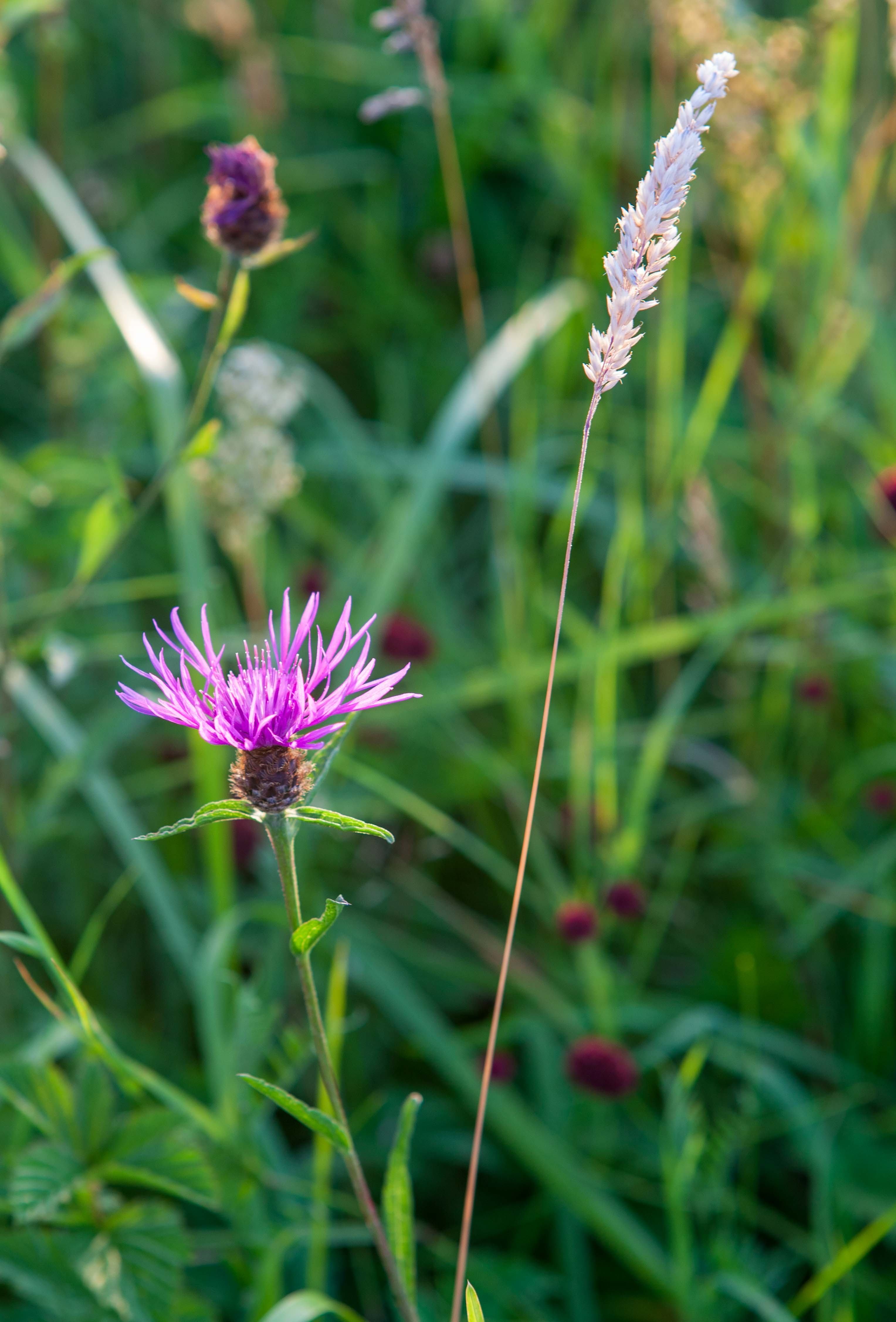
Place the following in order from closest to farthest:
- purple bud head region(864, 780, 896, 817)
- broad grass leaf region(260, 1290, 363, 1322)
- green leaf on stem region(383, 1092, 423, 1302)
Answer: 1. green leaf on stem region(383, 1092, 423, 1302)
2. broad grass leaf region(260, 1290, 363, 1322)
3. purple bud head region(864, 780, 896, 817)

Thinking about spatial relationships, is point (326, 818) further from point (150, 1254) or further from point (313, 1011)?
point (150, 1254)

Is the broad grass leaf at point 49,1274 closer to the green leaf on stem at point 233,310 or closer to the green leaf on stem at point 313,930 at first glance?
the green leaf on stem at point 313,930

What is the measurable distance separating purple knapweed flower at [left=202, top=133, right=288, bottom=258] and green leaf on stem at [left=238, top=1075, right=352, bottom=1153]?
0.71 meters

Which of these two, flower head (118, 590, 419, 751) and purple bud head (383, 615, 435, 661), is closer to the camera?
flower head (118, 590, 419, 751)

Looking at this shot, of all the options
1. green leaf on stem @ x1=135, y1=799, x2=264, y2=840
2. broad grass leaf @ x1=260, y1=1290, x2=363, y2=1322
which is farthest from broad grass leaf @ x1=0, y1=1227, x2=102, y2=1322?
green leaf on stem @ x1=135, y1=799, x2=264, y2=840

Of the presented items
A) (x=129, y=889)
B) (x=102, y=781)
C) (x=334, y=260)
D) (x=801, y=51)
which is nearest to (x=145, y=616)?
(x=129, y=889)

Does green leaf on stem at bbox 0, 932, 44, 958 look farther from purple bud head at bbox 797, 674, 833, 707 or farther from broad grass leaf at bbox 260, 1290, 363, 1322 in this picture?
purple bud head at bbox 797, 674, 833, 707

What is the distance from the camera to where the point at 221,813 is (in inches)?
22.9

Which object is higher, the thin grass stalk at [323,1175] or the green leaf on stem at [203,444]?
the green leaf on stem at [203,444]

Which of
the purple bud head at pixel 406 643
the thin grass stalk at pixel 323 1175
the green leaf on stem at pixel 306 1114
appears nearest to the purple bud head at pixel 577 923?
the thin grass stalk at pixel 323 1175

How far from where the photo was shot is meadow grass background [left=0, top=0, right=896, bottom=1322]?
1140 millimetres

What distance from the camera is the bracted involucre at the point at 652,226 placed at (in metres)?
0.56

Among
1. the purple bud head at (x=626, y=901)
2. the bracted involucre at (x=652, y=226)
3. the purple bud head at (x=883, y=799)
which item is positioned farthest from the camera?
the purple bud head at (x=883, y=799)

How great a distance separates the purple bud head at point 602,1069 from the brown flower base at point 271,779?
30.1 inches
